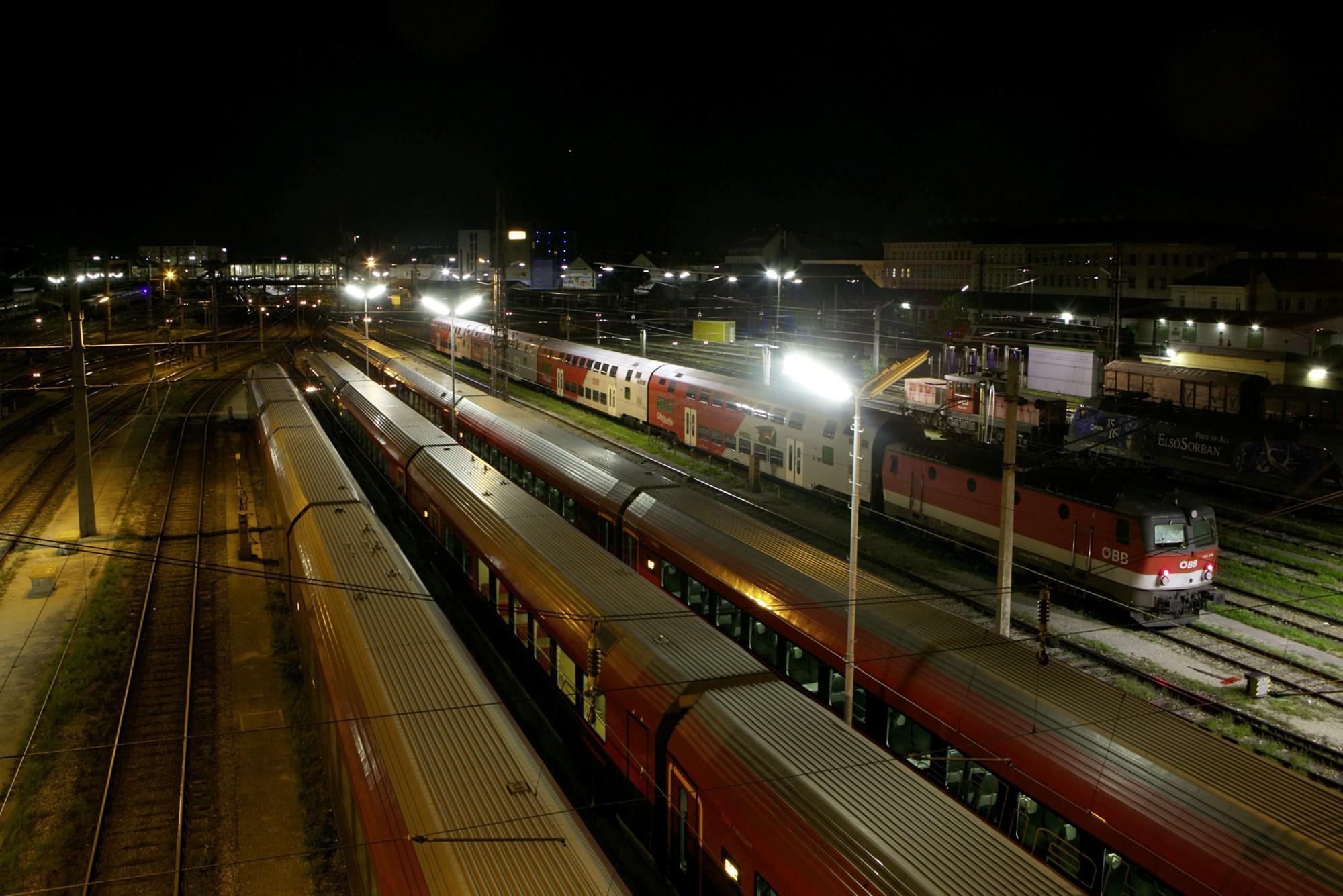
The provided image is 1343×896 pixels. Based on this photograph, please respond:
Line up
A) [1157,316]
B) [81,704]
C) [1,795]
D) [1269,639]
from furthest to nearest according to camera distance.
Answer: [1157,316]
[1269,639]
[81,704]
[1,795]

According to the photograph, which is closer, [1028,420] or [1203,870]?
[1203,870]

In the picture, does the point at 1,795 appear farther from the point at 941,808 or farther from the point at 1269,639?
the point at 1269,639

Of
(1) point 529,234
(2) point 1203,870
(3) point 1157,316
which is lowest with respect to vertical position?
(2) point 1203,870

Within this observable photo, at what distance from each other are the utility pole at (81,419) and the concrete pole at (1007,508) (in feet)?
58.8

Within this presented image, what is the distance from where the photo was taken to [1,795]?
11500 millimetres

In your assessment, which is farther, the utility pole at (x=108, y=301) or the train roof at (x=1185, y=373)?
the utility pole at (x=108, y=301)

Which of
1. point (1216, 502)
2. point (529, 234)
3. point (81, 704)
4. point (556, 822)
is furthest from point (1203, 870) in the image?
point (529, 234)

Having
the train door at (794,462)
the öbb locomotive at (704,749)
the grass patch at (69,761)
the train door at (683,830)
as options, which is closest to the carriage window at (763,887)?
the öbb locomotive at (704,749)

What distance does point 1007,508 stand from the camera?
42.0 feet

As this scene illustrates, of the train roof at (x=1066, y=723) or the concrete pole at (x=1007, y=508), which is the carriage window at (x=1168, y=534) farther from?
the train roof at (x=1066, y=723)

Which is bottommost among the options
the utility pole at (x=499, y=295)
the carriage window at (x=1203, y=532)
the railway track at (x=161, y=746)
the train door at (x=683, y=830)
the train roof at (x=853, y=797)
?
the railway track at (x=161, y=746)

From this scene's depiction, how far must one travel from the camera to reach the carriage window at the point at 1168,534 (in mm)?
15117

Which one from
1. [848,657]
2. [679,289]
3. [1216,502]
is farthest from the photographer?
[679,289]

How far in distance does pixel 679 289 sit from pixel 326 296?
4638 centimetres
